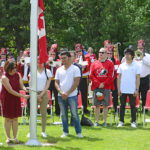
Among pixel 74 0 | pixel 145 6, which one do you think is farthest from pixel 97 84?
pixel 74 0

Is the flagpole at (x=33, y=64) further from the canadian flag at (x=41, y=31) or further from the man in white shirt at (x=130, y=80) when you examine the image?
the man in white shirt at (x=130, y=80)

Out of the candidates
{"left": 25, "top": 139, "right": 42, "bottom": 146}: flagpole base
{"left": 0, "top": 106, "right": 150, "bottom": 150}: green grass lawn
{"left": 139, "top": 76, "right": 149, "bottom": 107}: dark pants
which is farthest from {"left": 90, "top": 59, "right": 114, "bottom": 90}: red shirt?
{"left": 25, "top": 139, "right": 42, "bottom": 146}: flagpole base

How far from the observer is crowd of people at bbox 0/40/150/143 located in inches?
394

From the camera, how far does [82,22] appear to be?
3584cm

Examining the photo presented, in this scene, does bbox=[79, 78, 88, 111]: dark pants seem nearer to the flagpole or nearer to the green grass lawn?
the green grass lawn

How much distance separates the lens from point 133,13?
121 feet

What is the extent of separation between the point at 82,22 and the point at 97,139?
26002mm

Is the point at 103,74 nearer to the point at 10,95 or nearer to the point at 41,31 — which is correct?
the point at 41,31

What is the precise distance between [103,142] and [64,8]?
88.0 feet

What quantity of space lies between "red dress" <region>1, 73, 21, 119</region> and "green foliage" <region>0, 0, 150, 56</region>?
20048mm

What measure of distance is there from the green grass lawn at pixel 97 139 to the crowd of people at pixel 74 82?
333 mm

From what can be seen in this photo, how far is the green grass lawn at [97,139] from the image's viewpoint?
31.3ft

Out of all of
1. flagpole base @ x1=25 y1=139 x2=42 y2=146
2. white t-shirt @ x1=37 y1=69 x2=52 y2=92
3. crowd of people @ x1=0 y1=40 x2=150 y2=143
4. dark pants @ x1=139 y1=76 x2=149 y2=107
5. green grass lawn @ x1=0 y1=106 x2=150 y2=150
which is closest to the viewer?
green grass lawn @ x1=0 y1=106 x2=150 y2=150

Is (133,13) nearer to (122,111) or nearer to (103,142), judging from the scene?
(122,111)
